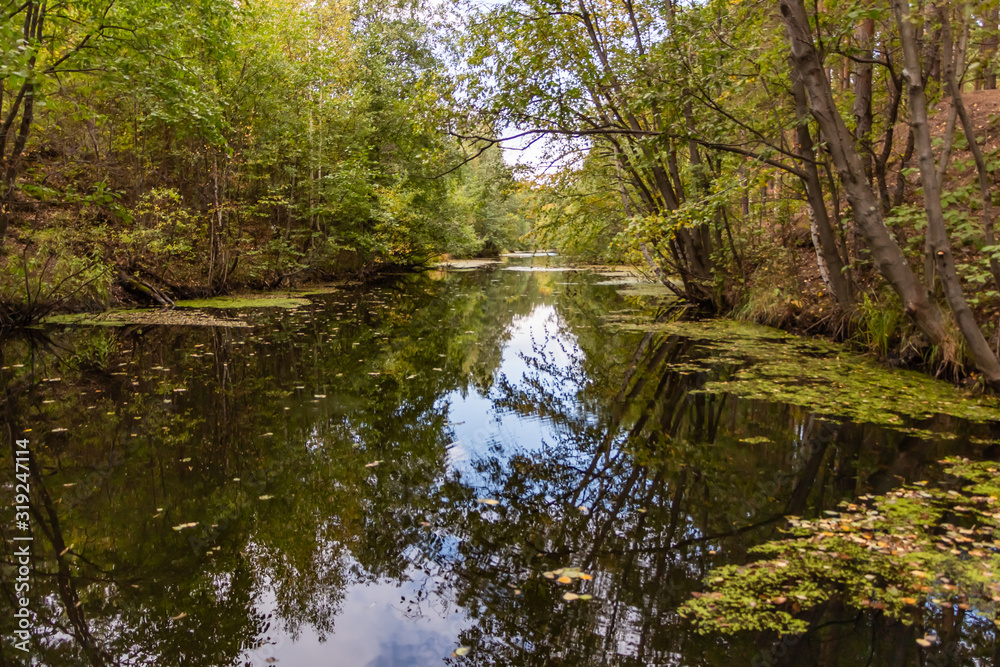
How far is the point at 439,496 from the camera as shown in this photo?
4.64 metres

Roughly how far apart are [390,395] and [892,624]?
5.81 m

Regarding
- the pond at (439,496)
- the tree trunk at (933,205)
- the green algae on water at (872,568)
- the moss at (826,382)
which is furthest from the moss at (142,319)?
the tree trunk at (933,205)

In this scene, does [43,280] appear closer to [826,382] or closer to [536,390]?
[536,390]

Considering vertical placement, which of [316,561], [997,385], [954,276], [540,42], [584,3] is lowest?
[316,561]

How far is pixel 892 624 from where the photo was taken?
292cm

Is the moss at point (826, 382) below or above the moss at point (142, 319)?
below

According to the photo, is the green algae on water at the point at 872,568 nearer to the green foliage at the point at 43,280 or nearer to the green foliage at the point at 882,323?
the green foliage at the point at 882,323

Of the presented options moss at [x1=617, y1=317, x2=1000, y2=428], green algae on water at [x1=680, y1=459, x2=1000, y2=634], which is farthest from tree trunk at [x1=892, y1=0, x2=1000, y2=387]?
green algae on water at [x1=680, y1=459, x2=1000, y2=634]

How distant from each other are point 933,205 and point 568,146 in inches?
334

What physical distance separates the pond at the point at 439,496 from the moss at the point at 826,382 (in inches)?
2.1

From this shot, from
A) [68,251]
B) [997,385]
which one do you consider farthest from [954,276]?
[68,251]

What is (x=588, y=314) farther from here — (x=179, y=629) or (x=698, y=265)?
(x=179, y=629)

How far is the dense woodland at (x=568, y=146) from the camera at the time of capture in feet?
23.7

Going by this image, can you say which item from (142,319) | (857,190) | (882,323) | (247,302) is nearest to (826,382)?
(882,323)
